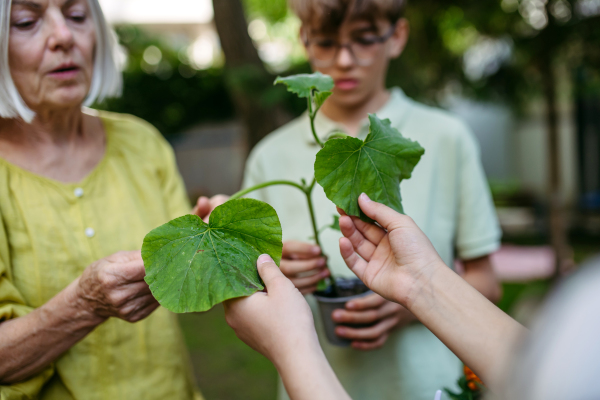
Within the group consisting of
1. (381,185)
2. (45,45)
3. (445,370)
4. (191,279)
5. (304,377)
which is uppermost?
(45,45)

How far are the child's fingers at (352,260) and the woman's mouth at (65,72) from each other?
833 millimetres

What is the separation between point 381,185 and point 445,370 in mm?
738

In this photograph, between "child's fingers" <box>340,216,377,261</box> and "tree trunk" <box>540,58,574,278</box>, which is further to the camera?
"tree trunk" <box>540,58,574,278</box>

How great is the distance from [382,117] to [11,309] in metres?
1.16

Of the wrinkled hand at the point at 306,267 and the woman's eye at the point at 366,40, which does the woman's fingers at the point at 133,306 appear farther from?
the woman's eye at the point at 366,40

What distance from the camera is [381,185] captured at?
1.03m

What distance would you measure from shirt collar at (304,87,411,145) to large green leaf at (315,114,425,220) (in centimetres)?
43

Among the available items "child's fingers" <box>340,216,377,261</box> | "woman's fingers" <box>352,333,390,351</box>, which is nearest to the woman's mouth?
"child's fingers" <box>340,216,377,261</box>

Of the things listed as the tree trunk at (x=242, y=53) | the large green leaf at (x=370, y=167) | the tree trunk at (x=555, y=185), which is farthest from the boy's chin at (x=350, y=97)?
the tree trunk at (x=555, y=185)

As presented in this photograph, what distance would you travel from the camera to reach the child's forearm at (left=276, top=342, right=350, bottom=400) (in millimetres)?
755

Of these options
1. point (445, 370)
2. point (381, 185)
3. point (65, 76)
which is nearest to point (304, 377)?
point (381, 185)

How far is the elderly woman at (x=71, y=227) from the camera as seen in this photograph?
1066 mm

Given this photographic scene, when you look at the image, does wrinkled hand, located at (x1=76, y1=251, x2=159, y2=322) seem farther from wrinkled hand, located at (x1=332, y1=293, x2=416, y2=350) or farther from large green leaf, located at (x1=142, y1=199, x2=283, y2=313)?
wrinkled hand, located at (x1=332, y1=293, x2=416, y2=350)

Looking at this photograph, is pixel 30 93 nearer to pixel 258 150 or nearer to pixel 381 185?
pixel 258 150
